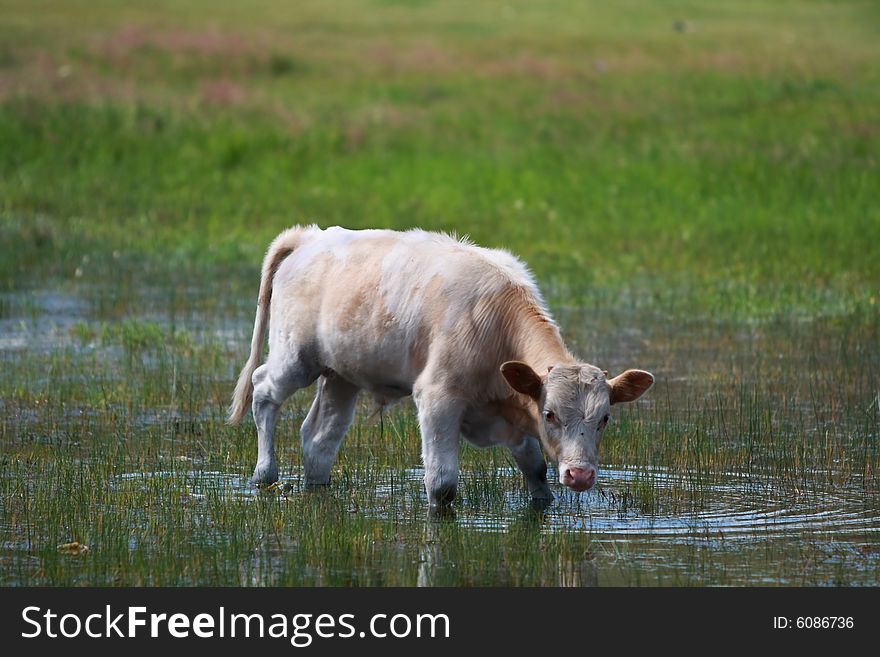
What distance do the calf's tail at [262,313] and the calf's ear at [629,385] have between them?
9.33ft

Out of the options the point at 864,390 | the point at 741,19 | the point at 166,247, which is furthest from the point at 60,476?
the point at 741,19

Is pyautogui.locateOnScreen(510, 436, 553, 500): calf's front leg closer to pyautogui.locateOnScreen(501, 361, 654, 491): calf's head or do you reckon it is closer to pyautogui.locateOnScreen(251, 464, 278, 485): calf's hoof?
pyautogui.locateOnScreen(501, 361, 654, 491): calf's head

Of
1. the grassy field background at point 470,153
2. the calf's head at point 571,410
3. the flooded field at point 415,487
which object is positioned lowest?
the flooded field at point 415,487

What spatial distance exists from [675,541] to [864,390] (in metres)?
4.96

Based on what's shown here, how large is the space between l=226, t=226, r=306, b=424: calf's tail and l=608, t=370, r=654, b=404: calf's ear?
2.84 meters

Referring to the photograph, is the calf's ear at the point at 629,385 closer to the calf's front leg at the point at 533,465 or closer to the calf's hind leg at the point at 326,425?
the calf's front leg at the point at 533,465

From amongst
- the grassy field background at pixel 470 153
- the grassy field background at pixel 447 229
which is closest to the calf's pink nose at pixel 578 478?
the grassy field background at pixel 447 229

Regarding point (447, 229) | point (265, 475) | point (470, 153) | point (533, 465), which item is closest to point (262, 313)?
point (265, 475)

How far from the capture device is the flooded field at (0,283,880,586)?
8.22 metres

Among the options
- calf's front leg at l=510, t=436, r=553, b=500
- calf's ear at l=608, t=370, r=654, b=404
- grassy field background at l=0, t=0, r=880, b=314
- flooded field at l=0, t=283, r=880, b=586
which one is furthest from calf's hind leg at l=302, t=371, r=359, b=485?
grassy field background at l=0, t=0, r=880, b=314

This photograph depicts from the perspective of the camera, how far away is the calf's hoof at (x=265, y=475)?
33.3 feet

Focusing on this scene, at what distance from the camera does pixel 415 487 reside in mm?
10008

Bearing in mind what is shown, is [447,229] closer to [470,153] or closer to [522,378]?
[470,153]

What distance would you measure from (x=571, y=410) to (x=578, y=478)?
0.37 m
